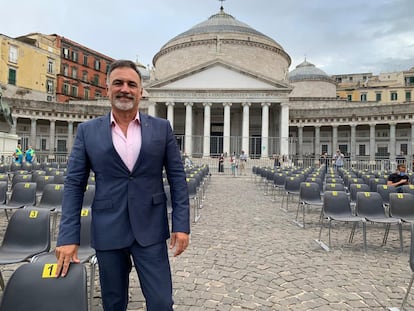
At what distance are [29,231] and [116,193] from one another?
2.34 m

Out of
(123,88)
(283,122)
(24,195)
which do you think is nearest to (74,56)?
(283,122)

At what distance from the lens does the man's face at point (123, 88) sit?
2.30 metres

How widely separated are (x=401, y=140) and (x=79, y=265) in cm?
4598

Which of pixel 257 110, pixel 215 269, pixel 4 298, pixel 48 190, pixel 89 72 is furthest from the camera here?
pixel 89 72

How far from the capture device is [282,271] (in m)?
4.67

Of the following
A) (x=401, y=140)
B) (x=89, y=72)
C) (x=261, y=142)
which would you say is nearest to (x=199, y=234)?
(x=261, y=142)

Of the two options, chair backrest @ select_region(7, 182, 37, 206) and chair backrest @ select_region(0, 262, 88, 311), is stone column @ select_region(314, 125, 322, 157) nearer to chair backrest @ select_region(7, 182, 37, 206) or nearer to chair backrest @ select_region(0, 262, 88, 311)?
chair backrest @ select_region(7, 182, 37, 206)

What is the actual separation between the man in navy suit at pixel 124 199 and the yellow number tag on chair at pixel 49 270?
0.14 meters

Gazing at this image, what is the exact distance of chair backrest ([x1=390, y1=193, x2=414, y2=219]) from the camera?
629cm

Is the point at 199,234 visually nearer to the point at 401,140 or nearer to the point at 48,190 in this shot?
the point at 48,190

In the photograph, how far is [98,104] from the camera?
4688 centimetres

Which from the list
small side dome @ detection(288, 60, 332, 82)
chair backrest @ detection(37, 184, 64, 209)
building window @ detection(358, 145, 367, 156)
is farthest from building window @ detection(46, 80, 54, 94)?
chair backrest @ detection(37, 184, 64, 209)

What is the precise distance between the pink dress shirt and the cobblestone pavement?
2003mm

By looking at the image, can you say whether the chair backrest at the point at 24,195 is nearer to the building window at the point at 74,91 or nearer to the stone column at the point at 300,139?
the stone column at the point at 300,139
